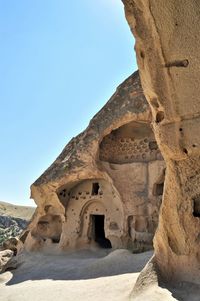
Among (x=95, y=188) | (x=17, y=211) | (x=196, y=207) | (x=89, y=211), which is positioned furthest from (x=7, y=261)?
(x=17, y=211)

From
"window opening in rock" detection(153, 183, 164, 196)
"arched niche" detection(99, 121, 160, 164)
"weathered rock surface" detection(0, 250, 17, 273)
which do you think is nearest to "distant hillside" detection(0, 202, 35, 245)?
"weathered rock surface" detection(0, 250, 17, 273)

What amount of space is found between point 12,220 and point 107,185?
3754cm

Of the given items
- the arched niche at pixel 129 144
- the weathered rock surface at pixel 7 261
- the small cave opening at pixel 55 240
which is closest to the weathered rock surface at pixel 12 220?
the weathered rock surface at pixel 7 261

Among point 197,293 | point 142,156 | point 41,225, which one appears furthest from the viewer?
point 41,225

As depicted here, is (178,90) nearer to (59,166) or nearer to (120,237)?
(120,237)

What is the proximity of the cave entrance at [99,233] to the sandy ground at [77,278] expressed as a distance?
0.79 m

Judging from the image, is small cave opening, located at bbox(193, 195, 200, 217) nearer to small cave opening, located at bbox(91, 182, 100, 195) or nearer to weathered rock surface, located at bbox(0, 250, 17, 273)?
small cave opening, located at bbox(91, 182, 100, 195)

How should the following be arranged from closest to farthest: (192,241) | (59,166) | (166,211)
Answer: (192,241) → (166,211) → (59,166)

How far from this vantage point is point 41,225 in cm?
1473

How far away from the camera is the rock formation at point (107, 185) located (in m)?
11.9

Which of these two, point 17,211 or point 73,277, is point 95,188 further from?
point 17,211

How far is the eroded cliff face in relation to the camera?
14.0 feet

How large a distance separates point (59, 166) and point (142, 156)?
3.22m

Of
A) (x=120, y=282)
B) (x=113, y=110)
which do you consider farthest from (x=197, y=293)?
(x=113, y=110)
